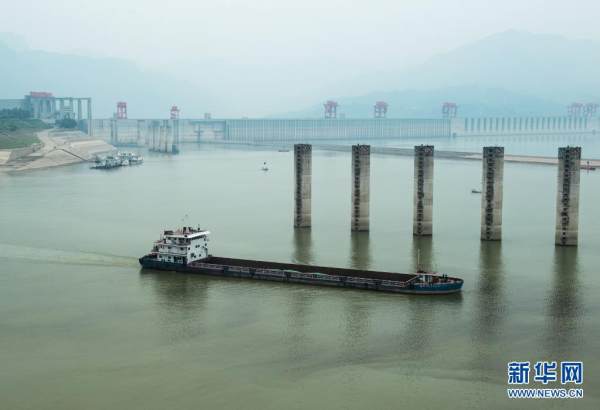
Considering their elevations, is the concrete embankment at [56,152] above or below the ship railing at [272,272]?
above

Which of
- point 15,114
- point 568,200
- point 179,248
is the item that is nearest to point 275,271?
point 179,248

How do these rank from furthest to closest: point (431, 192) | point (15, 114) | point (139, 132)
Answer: point (139, 132)
point (15, 114)
point (431, 192)

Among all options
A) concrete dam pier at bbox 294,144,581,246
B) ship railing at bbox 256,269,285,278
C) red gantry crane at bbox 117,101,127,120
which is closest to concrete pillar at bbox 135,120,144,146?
red gantry crane at bbox 117,101,127,120

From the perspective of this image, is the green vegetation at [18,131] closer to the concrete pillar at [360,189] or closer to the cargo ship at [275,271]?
the concrete pillar at [360,189]

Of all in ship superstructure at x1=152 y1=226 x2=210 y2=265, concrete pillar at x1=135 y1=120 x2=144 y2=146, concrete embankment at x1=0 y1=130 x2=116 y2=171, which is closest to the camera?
ship superstructure at x1=152 y1=226 x2=210 y2=265

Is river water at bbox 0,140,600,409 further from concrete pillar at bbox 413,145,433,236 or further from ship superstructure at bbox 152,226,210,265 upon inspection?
ship superstructure at bbox 152,226,210,265

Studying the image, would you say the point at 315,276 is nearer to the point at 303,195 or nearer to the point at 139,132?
the point at 303,195

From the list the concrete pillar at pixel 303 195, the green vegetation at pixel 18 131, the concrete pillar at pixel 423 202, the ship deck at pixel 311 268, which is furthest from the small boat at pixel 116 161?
the ship deck at pixel 311 268
